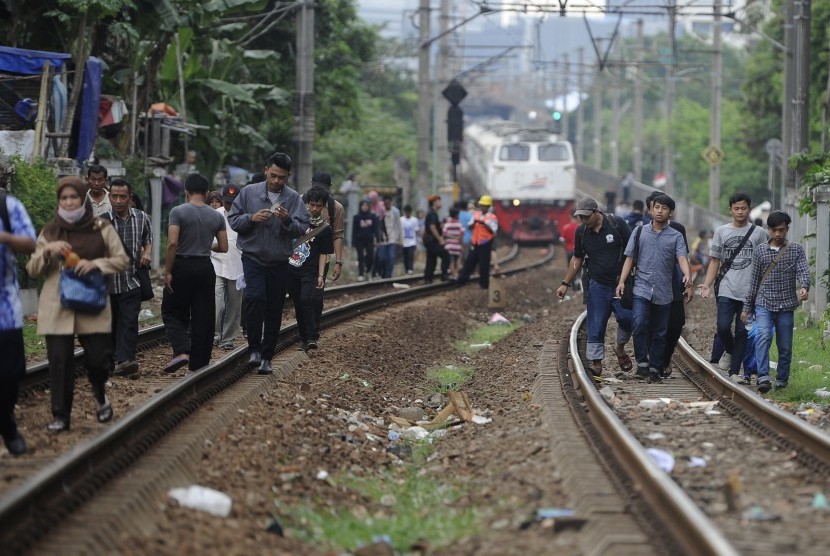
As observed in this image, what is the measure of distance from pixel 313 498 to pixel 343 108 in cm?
3457

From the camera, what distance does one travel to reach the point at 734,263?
12594mm

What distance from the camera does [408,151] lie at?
203 feet

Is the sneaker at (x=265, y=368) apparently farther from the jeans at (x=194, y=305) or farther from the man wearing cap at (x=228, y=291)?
the man wearing cap at (x=228, y=291)

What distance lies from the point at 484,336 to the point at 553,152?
967 inches

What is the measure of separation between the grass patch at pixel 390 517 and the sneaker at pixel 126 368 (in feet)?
11.4

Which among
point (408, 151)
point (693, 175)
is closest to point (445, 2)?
point (408, 151)

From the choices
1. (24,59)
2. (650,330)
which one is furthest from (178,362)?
(24,59)

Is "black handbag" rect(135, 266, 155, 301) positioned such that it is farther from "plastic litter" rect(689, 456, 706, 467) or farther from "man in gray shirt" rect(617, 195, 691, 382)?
"plastic litter" rect(689, 456, 706, 467)

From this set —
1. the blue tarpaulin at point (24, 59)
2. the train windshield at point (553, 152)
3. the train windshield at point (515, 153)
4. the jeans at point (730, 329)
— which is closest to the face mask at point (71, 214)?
the jeans at point (730, 329)

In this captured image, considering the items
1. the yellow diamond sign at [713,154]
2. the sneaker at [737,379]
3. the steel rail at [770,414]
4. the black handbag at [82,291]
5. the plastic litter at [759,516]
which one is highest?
the yellow diamond sign at [713,154]

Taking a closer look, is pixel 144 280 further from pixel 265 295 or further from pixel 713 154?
pixel 713 154

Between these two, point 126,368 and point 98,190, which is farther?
point 98,190

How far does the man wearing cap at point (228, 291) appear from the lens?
1370 centimetres

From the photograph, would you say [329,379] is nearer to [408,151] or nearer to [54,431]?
[54,431]
